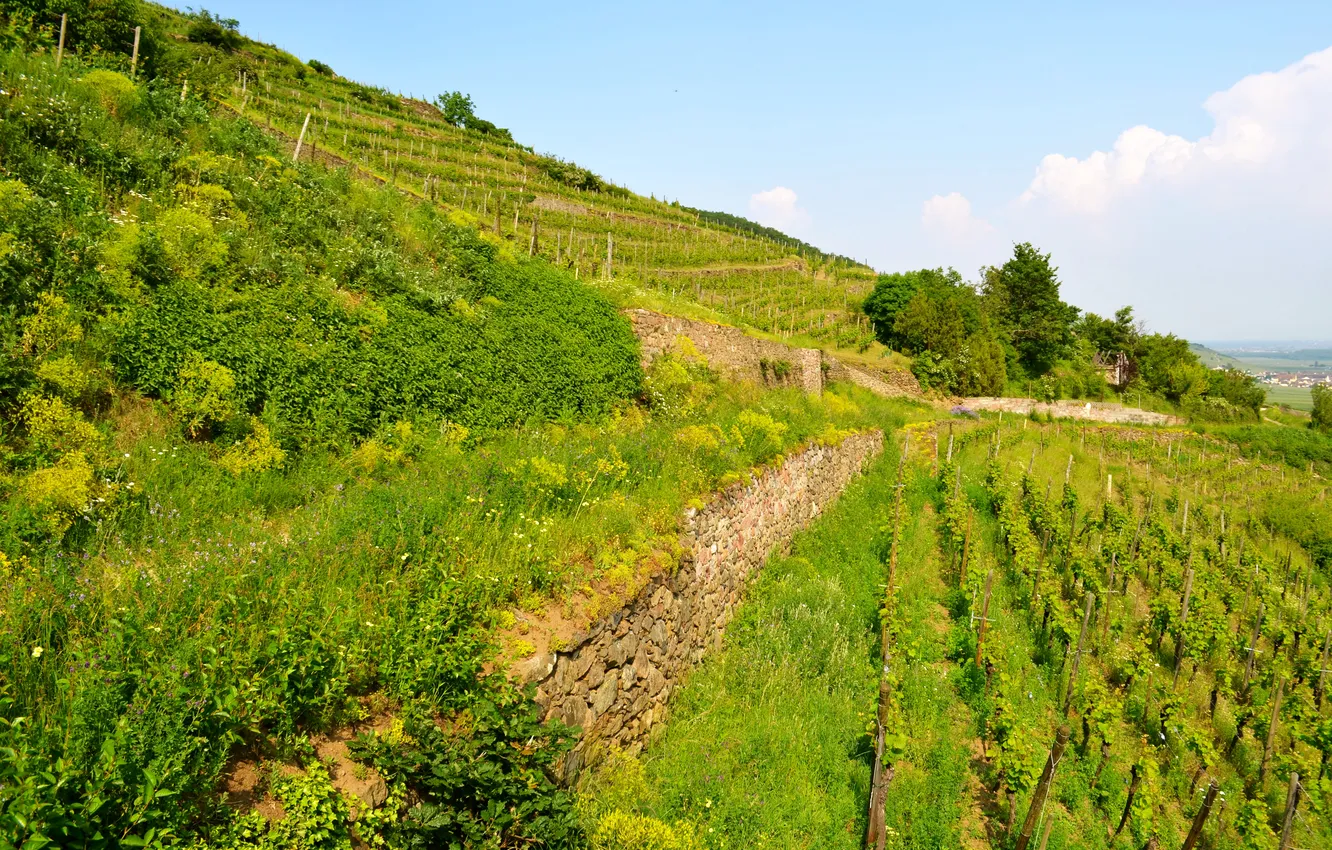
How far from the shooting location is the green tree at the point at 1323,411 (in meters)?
41.3

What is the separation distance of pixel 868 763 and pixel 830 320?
37116mm

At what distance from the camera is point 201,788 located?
2.83 m

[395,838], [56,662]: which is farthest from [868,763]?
[56,662]

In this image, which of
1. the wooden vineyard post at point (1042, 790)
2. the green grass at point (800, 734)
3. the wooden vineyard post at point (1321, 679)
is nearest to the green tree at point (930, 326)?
the wooden vineyard post at point (1321, 679)

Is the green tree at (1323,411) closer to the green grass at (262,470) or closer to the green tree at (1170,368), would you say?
the green tree at (1170,368)

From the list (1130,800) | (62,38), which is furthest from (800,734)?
(62,38)

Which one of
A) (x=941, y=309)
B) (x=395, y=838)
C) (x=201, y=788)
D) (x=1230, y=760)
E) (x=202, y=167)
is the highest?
(x=941, y=309)

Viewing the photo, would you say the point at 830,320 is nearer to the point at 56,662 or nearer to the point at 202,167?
the point at 202,167

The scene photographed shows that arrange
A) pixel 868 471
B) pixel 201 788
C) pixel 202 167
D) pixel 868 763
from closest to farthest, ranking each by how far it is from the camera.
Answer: pixel 201 788, pixel 868 763, pixel 202 167, pixel 868 471

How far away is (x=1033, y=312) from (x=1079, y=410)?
878 centimetres

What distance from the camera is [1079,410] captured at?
39.5m

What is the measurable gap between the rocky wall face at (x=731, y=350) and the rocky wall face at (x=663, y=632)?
461cm

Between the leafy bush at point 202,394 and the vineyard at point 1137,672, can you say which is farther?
the vineyard at point 1137,672

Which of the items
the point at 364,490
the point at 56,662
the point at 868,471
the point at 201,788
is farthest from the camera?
the point at 868,471
